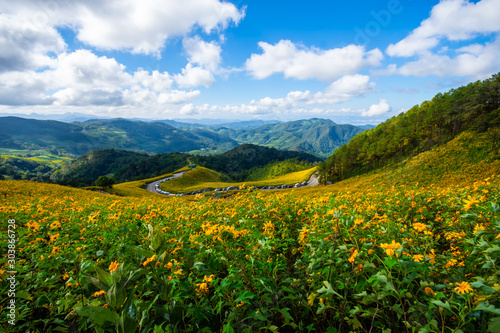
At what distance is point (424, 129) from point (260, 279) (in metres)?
76.0

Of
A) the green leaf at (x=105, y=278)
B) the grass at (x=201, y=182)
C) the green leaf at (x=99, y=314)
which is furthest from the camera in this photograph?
the grass at (x=201, y=182)

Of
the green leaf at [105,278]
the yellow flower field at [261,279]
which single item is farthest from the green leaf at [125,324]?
the green leaf at [105,278]

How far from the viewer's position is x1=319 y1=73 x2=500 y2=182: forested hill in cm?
4848

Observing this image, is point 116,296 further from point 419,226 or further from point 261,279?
point 419,226

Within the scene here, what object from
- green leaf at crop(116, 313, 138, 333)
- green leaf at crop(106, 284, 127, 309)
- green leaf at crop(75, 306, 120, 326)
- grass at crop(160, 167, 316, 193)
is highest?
green leaf at crop(106, 284, 127, 309)

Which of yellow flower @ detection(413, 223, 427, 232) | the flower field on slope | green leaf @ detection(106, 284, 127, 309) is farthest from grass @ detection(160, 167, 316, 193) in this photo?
green leaf @ detection(106, 284, 127, 309)

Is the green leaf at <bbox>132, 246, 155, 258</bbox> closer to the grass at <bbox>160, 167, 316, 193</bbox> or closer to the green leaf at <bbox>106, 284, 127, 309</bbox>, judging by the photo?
the green leaf at <bbox>106, 284, 127, 309</bbox>

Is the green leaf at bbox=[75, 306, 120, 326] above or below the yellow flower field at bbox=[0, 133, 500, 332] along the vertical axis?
above

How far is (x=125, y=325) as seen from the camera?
53.1 inches

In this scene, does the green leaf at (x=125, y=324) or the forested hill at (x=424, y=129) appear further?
the forested hill at (x=424, y=129)

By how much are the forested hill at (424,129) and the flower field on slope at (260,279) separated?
64.4 meters

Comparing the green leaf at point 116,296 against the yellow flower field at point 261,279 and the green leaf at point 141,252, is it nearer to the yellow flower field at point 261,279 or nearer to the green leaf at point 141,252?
the yellow flower field at point 261,279

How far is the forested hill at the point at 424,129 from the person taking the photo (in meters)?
48.5

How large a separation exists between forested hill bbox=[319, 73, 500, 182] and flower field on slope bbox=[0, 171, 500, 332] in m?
64.4
